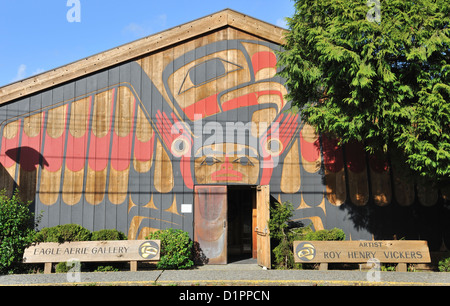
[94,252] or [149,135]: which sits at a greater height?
[149,135]

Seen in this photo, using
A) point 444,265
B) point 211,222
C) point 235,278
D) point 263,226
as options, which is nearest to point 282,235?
point 263,226

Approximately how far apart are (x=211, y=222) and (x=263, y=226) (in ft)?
5.63

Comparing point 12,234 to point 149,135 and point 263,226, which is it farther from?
point 263,226

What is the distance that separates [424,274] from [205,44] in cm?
975

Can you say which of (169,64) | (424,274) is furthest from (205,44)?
(424,274)

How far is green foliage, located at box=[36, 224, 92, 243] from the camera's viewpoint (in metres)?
10.6

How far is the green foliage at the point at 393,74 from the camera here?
29.8ft

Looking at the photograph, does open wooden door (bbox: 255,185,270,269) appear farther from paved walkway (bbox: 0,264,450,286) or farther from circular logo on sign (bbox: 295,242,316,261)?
paved walkway (bbox: 0,264,450,286)

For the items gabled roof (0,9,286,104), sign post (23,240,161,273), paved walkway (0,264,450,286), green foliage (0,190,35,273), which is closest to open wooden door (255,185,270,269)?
paved walkway (0,264,450,286)

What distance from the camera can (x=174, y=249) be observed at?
11148 mm

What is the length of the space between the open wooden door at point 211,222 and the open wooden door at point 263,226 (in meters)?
1.13

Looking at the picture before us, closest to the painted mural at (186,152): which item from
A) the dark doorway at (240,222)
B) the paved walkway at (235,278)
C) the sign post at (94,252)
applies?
the sign post at (94,252)

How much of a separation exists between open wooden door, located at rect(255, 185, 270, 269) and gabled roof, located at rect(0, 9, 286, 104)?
5133 millimetres

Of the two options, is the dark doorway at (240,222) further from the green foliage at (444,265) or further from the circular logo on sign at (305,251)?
the green foliage at (444,265)
